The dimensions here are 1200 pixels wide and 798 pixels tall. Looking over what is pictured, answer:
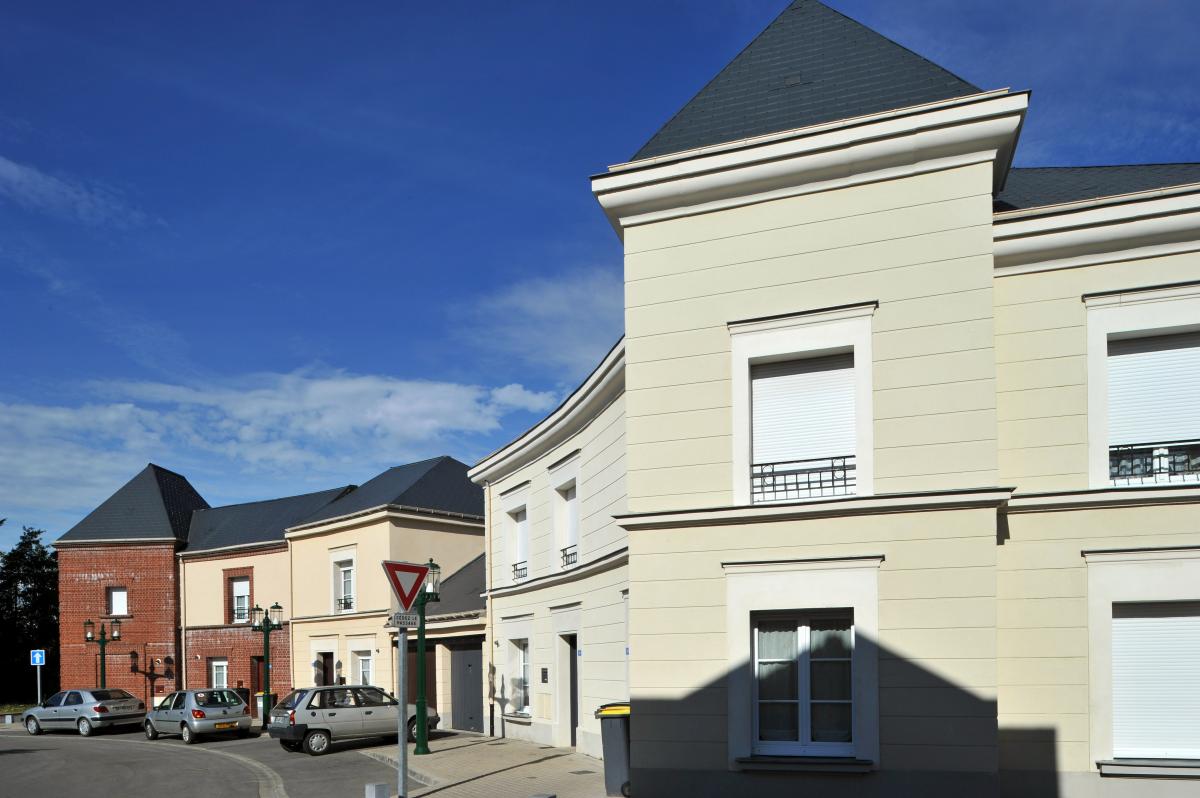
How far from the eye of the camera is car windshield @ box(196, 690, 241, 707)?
81.8 feet

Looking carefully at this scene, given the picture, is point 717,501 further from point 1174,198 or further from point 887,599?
point 1174,198

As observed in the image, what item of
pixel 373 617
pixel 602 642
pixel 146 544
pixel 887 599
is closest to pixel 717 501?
pixel 887 599

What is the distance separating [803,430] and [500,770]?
904 centimetres

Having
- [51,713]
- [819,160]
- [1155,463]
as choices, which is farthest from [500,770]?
[51,713]

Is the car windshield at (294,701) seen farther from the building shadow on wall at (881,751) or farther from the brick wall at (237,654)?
the building shadow on wall at (881,751)

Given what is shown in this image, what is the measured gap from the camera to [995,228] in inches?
407

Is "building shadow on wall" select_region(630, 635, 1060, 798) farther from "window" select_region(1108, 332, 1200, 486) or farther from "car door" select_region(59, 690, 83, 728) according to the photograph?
"car door" select_region(59, 690, 83, 728)

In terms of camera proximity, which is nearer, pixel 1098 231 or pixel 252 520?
pixel 1098 231

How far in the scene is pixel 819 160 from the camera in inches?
381

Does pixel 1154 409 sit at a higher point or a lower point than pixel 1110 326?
lower

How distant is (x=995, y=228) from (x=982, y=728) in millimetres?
4950

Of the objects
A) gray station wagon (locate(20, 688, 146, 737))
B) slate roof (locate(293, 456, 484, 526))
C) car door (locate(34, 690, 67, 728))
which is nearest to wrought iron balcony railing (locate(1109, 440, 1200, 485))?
slate roof (locate(293, 456, 484, 526))

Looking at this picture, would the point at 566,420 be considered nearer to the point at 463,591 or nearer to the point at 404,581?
the point at 404,581

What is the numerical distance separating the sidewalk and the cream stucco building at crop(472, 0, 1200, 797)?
4.21 meters
